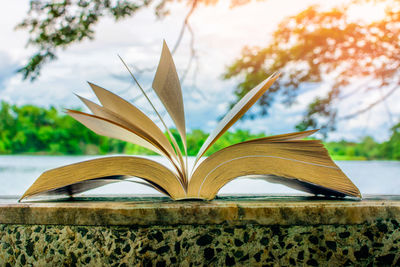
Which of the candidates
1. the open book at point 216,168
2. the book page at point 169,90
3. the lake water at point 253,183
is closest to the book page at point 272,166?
the open book at point 216,168

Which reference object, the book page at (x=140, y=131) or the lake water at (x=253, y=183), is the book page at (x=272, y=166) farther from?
the lake water at (x=253, y=183)

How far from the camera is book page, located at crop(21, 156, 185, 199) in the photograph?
2.58 feet

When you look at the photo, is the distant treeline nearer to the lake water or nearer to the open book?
the lake water

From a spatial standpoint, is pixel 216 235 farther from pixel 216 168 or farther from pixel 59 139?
pixel 59 139

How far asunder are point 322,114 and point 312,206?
2.49 m

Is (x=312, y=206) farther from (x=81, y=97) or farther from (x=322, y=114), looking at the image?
(x=322, y=114)

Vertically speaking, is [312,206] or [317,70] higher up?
[317,70]

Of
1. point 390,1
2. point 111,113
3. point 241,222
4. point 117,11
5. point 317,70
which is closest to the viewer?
point 241,222

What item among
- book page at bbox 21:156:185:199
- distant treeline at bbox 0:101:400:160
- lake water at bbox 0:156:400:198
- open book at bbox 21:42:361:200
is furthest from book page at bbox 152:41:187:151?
distant treeline at bbox 0:101:400:160

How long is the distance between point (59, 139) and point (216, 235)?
119 inches

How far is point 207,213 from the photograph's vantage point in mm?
725

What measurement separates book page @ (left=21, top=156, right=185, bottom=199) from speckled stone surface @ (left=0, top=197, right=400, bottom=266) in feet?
0.20

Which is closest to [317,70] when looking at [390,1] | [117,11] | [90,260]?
[390,1]

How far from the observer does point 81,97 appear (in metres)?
0.91
